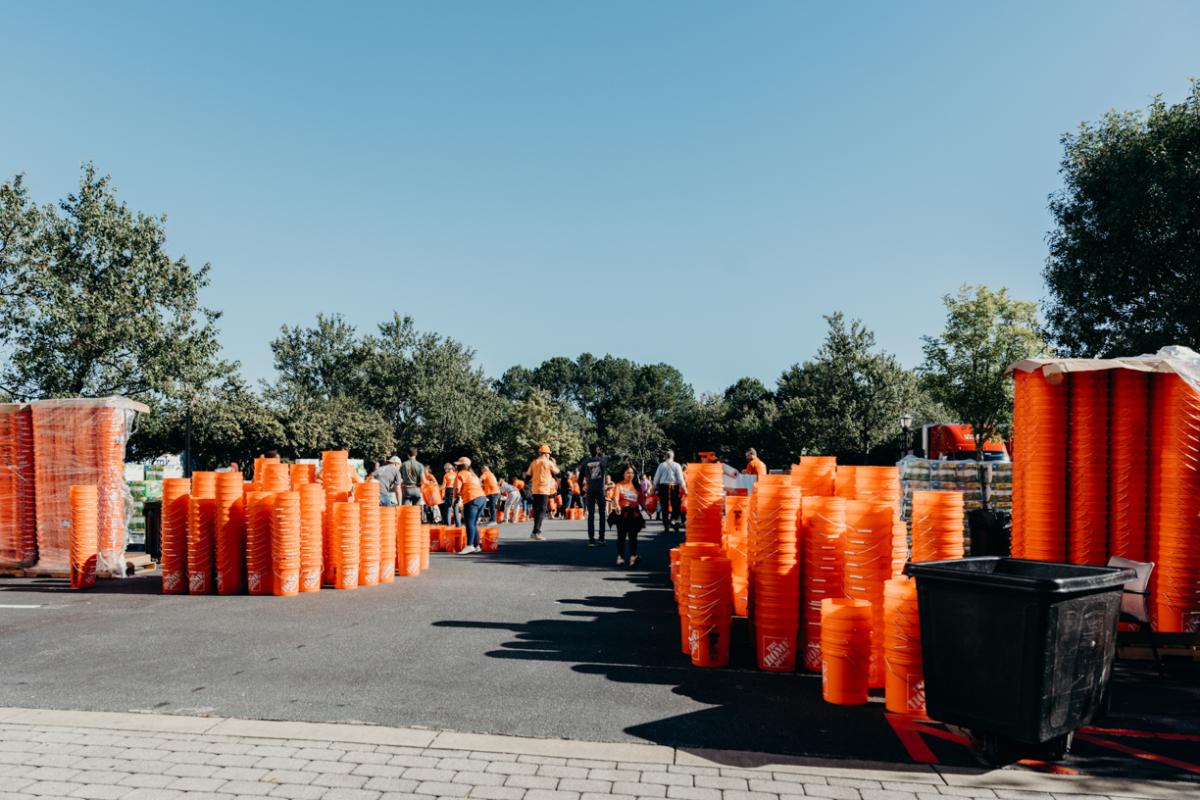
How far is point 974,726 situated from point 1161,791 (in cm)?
92

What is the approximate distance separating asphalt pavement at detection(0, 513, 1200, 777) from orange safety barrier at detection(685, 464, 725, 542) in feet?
3.32

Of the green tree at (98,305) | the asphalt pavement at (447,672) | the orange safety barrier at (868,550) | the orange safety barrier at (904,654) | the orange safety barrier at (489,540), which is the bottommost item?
the orange safety barrier at (489,540)

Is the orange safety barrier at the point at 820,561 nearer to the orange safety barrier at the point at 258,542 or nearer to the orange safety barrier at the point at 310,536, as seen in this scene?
the orange safety barrier at the point at 310,536

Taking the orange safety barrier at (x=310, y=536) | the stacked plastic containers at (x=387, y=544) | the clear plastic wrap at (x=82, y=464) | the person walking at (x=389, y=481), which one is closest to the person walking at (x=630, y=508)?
the stacked plastic containers at (x=387, y=544)

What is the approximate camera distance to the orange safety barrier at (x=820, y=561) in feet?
22.2

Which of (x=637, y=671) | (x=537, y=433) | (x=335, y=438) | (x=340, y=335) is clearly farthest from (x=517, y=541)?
(x=340, y=335)

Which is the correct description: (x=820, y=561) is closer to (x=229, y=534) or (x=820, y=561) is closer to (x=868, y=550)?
(x=868, y=550)

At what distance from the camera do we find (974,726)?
16.0 ft

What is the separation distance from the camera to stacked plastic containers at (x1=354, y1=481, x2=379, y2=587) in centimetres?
1089

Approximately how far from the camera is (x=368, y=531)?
11031 millimetres

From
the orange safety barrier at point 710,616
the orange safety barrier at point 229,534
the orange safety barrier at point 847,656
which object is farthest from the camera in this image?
the orange safety barrier at point 229,534

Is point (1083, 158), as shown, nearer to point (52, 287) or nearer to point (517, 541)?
point (517, 541)

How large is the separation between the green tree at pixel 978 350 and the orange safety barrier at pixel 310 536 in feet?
121

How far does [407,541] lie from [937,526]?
775 cm
